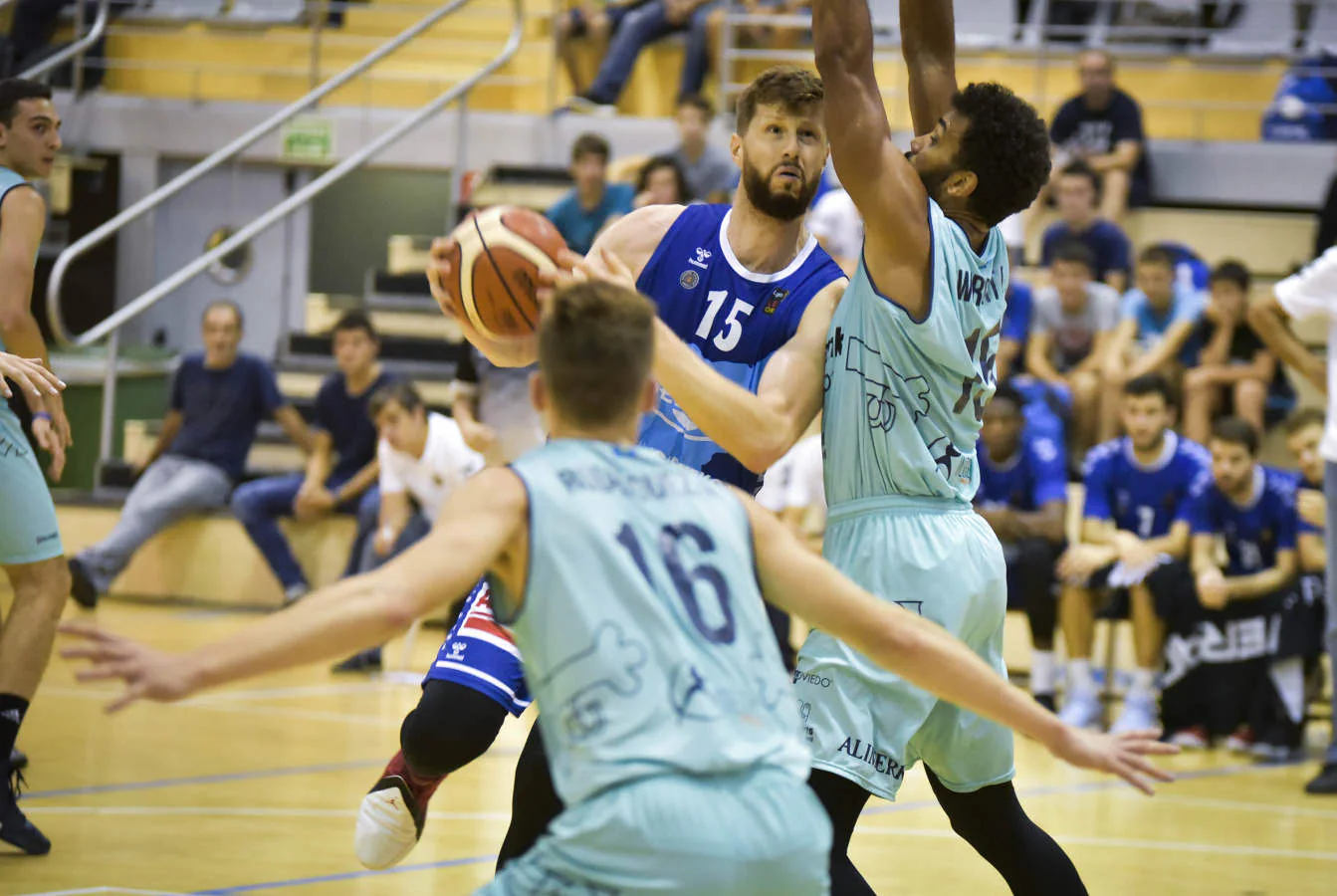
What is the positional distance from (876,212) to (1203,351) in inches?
266

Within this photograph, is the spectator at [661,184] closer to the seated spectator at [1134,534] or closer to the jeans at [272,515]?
the jeans at [272,515]

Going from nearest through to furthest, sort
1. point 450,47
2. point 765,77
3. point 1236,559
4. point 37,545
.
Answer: point 765,77, point 37,545, point 1236,559, point 450,47

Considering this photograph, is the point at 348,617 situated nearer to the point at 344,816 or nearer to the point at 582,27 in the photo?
the point at 344,816

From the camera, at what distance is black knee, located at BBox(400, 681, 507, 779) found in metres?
3.81

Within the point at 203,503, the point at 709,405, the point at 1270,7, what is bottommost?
the point at 203,503

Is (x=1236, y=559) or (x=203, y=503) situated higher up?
(x=1236, y=559)

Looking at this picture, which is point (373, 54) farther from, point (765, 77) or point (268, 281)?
point (765, 77)

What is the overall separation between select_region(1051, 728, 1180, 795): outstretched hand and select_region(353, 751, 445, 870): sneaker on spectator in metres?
1.87

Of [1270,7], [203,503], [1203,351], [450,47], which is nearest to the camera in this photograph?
[1203,351]

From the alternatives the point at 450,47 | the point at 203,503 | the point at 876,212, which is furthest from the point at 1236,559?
the point at 450,47

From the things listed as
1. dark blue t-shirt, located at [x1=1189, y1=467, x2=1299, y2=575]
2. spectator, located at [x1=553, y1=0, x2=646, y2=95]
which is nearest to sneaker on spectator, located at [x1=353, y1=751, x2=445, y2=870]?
dark blue t-shirt, located at [x1=1189, y1=467, x2=1299, y2=575]

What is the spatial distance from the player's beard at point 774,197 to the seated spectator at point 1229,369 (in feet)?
19.6

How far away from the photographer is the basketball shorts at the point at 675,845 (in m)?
2.40

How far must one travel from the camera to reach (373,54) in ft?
38.0
